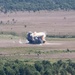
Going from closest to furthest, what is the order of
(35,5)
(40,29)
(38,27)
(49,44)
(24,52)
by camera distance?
(24,52) < (49,44) < (40,29) < (38,27) < (35,5)

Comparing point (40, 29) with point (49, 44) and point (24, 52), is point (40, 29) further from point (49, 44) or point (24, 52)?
point (24, 52)

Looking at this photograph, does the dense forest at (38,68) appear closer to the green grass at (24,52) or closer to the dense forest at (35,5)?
the green grass at (24,52)

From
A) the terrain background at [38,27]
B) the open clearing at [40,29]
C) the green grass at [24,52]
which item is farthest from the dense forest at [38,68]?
the open clearing at [40,29]

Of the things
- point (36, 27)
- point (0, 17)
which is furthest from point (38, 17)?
point (36, 27)

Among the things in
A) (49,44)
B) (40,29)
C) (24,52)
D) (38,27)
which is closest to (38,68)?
(24,52)

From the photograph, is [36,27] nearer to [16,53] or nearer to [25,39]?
[25,39]

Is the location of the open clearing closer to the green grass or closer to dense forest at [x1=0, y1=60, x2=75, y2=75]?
the green grass
